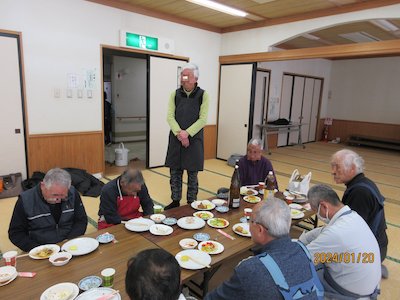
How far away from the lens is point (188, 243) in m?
1.60

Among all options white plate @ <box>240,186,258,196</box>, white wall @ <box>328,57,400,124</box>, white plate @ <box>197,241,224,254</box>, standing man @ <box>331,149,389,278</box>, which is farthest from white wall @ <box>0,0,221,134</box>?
white wall @ <box>328,57,400,124</box>

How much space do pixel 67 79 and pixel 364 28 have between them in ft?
17.1

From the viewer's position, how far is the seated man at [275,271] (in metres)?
1.00

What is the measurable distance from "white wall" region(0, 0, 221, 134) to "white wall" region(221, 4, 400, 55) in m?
1.70

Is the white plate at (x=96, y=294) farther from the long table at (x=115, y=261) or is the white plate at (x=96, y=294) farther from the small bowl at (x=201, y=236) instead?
the small bowl at (x=201, y=236)

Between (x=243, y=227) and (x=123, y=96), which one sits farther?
(x=123, y=96)

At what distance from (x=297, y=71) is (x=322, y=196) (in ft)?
23.6

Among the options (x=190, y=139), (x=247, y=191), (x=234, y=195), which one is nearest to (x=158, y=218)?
(x=234, y=195)

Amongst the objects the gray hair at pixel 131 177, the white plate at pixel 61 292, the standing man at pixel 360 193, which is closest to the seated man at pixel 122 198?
the gray hair at pixel 131 177

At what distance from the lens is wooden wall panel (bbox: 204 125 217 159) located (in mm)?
6137

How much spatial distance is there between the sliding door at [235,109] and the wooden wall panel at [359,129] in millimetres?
4789

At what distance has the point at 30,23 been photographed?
3.67 m

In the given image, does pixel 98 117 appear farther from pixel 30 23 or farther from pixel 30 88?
pixel 30 23

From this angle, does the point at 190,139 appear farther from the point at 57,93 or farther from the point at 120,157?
the point at 120,157
